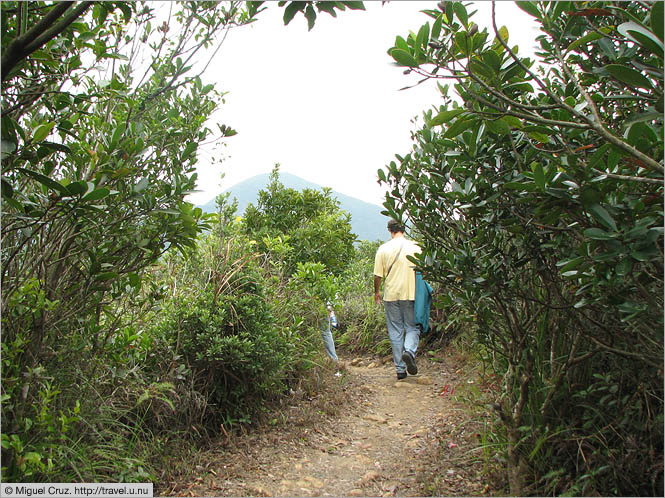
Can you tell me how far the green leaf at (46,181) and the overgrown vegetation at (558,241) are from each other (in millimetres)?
1304

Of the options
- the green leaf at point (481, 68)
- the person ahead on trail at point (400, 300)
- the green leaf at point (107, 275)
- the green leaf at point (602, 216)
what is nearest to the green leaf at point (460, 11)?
the green leaf at point (481, 68)

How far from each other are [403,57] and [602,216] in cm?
91

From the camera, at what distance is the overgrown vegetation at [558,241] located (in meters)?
1.76

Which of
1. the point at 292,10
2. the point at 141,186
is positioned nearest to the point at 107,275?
the point at 141,186

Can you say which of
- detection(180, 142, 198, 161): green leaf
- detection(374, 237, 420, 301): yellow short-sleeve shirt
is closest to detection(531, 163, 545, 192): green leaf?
detection(180, 142, 198, 161): green leaf

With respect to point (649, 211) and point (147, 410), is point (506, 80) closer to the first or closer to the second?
point (649, 211)

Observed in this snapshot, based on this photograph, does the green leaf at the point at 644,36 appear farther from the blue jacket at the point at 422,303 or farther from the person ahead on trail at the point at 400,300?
the blue jacket at the point at 422,303

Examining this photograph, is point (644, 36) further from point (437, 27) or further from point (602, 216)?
point (437, 27)

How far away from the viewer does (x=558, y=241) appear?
228 cm

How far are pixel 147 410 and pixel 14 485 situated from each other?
1136mm

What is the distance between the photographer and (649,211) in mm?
1787

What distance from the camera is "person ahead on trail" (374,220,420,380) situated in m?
6.26

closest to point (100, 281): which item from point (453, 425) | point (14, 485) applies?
point (14, 485)

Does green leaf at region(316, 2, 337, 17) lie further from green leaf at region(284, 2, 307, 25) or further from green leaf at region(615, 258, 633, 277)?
green leaf at region(615, 258, 633, 277)
